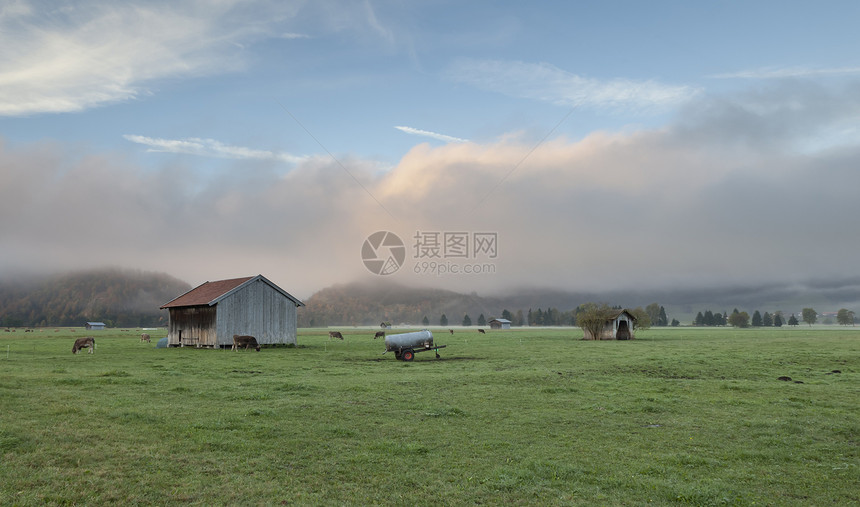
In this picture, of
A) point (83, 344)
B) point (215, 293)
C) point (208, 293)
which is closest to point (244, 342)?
point (215, 293)

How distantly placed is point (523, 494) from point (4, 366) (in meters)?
34.5

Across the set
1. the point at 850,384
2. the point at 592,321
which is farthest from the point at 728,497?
the point at 592,321

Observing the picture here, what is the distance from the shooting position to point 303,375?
29766 mm

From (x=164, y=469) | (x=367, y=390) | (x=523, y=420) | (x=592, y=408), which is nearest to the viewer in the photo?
(x=164, y=469)

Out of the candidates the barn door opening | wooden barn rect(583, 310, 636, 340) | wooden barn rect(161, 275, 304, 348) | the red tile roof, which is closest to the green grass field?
wooden barn rect(161, 275, 304, 348)

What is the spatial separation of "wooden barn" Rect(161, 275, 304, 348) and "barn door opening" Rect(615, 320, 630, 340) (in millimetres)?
50387

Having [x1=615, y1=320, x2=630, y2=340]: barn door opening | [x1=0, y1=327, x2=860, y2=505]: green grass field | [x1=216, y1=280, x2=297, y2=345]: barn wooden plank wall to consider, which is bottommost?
[x1=615, y1=320, x2=630, y2=340]: barn door opening

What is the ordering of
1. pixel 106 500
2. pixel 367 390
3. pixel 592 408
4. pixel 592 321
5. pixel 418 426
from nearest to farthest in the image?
pixel 106 500 → pixel 418 426 → pixel 592 408 → pixel 367 390 → pixel 592 321

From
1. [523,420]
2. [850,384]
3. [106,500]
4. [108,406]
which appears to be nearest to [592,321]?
[850,384]

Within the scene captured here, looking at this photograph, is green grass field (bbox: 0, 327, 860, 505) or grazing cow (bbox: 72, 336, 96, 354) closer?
green grass field (bbox: 0, 327, 860, 505)

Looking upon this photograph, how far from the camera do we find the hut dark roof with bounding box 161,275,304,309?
57594 millimetres

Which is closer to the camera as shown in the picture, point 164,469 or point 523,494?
point 523,494

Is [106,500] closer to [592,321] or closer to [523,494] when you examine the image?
[523,494]

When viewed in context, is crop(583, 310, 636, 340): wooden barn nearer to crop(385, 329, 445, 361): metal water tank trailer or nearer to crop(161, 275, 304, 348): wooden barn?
crop(161, 275, 304, 348): wooden barn
